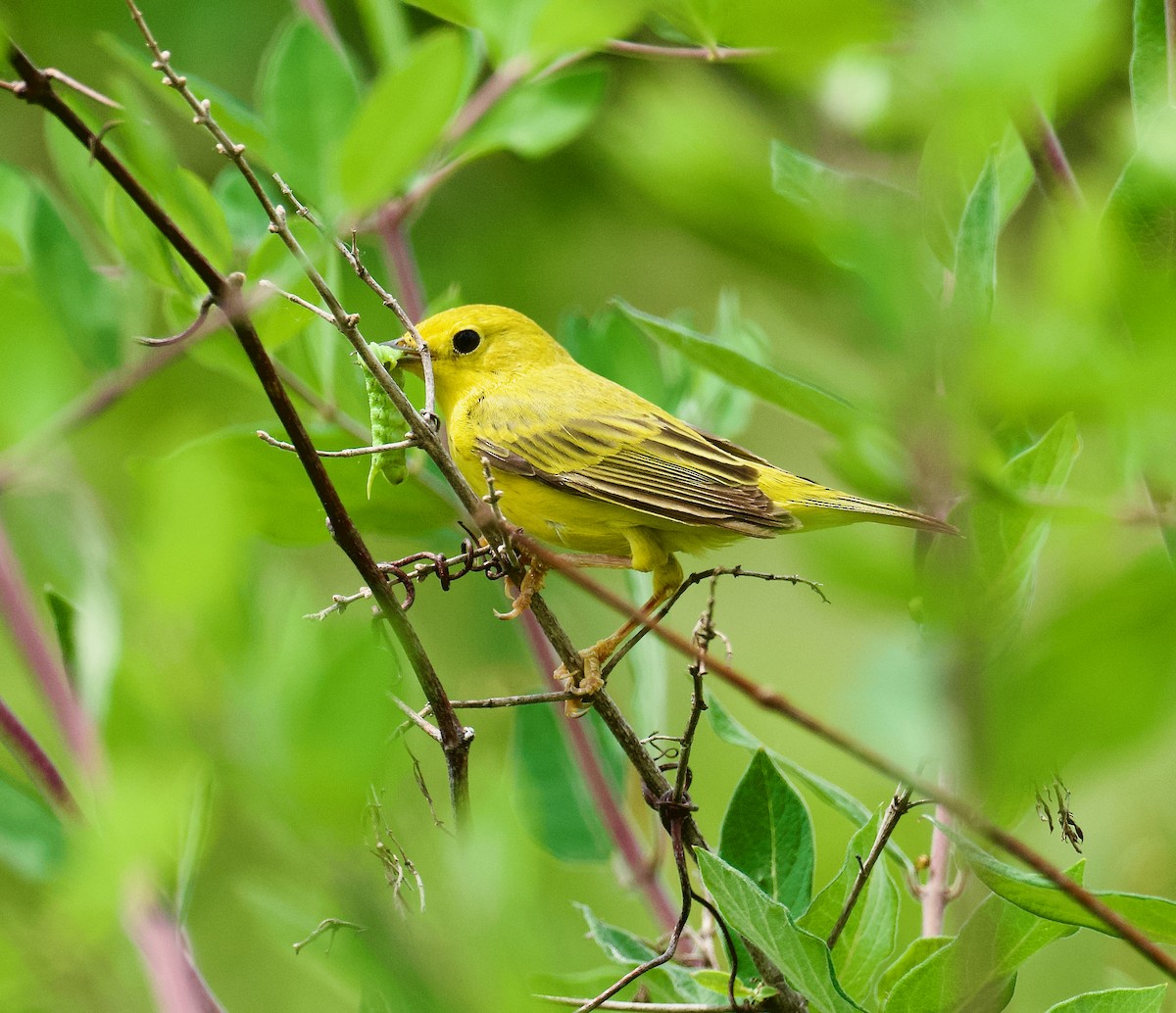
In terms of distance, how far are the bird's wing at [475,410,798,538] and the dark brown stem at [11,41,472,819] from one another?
1.72 m

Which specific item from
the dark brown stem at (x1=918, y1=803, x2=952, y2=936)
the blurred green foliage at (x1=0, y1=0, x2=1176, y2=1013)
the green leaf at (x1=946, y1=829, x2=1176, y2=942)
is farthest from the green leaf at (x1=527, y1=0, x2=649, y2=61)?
the dark brown stem at (x1=918, y1=803, x2=952, y2=936)

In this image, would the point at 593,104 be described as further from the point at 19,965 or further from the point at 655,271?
the point at 655,271

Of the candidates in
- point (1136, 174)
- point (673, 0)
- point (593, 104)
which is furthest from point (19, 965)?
point (593, 104)

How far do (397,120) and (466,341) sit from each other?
6.88 feet

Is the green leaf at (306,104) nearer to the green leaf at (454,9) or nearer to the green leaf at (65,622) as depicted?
Answer: the green leaf at (454,9)

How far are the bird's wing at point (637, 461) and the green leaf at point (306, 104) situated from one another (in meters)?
1.12

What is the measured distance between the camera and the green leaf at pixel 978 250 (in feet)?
3.30

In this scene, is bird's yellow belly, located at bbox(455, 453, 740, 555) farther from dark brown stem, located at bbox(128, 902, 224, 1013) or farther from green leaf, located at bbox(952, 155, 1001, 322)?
dark brown stem, located at bbox(128, 902, 224, 1013)

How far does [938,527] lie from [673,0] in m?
0.74

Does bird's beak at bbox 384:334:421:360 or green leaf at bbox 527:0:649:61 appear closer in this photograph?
green leaf at bbox 527:0:649:61

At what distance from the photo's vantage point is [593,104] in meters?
2.55

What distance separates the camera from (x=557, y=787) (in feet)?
8.66

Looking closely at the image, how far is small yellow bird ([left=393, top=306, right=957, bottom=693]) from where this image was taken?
123 inches

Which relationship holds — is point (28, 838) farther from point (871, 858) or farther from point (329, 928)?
point (871, 858)
